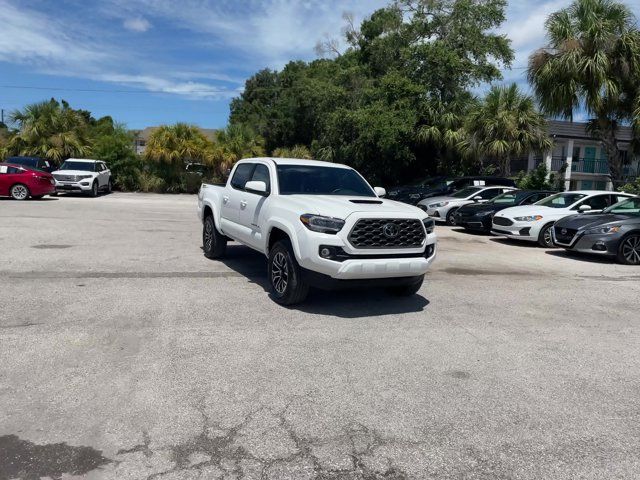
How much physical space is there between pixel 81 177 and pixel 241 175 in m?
19.1

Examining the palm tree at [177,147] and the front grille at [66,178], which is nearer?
the front grille at [66,178]

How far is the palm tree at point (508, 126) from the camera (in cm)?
2355

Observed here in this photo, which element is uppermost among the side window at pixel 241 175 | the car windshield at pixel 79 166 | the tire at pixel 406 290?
the car windshield at pixel 79 166

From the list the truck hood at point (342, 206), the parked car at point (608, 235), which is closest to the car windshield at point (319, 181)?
the truck hood at point (342, 206)

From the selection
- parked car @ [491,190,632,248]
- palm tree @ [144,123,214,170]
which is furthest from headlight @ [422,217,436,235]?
palm tree @ [144,123,214,170]

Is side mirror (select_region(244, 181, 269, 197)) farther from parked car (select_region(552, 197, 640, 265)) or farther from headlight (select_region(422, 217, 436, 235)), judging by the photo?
parked car (select_region(552, 197, 640, 265))

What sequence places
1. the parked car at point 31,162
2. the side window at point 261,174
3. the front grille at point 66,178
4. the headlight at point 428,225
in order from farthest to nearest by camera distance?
the parked car at point 31,162
the front grille at point 66,178
the side window at point 261,174
the headlight at point 428,225

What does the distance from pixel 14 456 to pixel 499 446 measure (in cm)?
307

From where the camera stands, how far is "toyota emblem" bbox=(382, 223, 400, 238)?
639 cm

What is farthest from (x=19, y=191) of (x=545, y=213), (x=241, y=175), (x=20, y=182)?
(x=545, y=213)

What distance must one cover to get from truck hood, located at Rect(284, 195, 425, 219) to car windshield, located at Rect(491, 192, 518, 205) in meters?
10.3

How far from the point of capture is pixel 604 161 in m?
36.4

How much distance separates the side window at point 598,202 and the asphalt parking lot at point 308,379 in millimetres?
6146

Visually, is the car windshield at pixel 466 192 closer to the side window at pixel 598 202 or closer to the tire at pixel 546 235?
the side window at pixel 598 202
